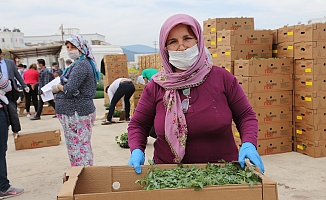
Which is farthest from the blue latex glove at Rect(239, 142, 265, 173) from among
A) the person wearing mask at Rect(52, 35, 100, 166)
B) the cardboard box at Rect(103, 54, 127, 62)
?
the cardboard box at Rect(103, 54, 127, 62)

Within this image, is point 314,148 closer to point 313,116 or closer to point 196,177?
point 313,116

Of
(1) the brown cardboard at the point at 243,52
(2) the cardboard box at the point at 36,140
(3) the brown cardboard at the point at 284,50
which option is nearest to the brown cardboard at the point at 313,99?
(3) the brown cardboard at the point at 284,50

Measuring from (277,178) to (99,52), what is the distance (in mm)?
23599

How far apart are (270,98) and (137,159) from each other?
4149 mm

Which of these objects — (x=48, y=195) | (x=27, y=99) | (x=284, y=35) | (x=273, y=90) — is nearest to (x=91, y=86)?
(x=48, y=195)

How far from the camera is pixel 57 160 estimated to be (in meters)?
6.05

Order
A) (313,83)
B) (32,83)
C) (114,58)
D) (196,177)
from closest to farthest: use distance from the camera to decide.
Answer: (196,177) < (313,83) < (114,58) < (32,83)

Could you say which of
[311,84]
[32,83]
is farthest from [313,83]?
[32,83]

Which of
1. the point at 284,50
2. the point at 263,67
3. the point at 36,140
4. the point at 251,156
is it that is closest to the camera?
the point at 251,156

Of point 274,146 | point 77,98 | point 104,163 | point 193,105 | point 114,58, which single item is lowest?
point 104,163

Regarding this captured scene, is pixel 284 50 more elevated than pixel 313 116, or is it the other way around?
pixel 284 50

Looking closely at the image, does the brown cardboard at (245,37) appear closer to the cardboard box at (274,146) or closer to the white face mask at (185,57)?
the cardboard box at (274,146)

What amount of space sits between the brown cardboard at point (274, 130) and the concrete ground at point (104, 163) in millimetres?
324

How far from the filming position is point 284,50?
573 cm
